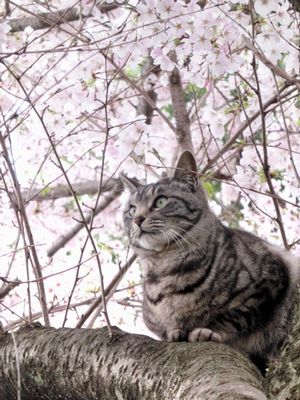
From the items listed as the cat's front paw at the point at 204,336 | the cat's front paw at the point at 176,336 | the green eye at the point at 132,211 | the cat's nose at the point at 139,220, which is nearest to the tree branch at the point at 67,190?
the green eye at the point at 132,211

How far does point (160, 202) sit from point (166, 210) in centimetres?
8

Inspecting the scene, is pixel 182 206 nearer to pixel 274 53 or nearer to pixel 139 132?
pixel 139 132

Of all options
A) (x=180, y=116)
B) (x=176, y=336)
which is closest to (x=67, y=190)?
(x=180, y=116)

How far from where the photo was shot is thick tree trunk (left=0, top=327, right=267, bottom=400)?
6.10 ft

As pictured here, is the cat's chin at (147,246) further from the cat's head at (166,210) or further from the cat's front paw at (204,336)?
the cat's front paw at (204,336)

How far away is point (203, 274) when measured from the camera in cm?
306

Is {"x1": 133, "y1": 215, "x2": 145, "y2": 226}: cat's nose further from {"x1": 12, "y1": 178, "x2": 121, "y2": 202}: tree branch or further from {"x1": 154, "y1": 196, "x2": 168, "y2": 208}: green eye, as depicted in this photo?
{"x1": 12, "y1": 178, "x2": 121, "y2": 202}: tree branch

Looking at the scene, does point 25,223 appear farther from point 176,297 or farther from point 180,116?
point 180,116

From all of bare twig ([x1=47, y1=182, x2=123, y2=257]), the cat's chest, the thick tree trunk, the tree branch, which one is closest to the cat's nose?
the cat's chest

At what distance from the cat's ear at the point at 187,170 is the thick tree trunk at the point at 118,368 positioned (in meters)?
1.08

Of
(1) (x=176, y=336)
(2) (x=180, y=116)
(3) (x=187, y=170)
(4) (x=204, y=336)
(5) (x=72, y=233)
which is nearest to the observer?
(4) (x=204, y=336)

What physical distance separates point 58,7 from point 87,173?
2.23 meters

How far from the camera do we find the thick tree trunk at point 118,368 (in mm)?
1858

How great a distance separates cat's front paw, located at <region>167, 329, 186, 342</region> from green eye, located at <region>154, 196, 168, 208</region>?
2.14 feet
